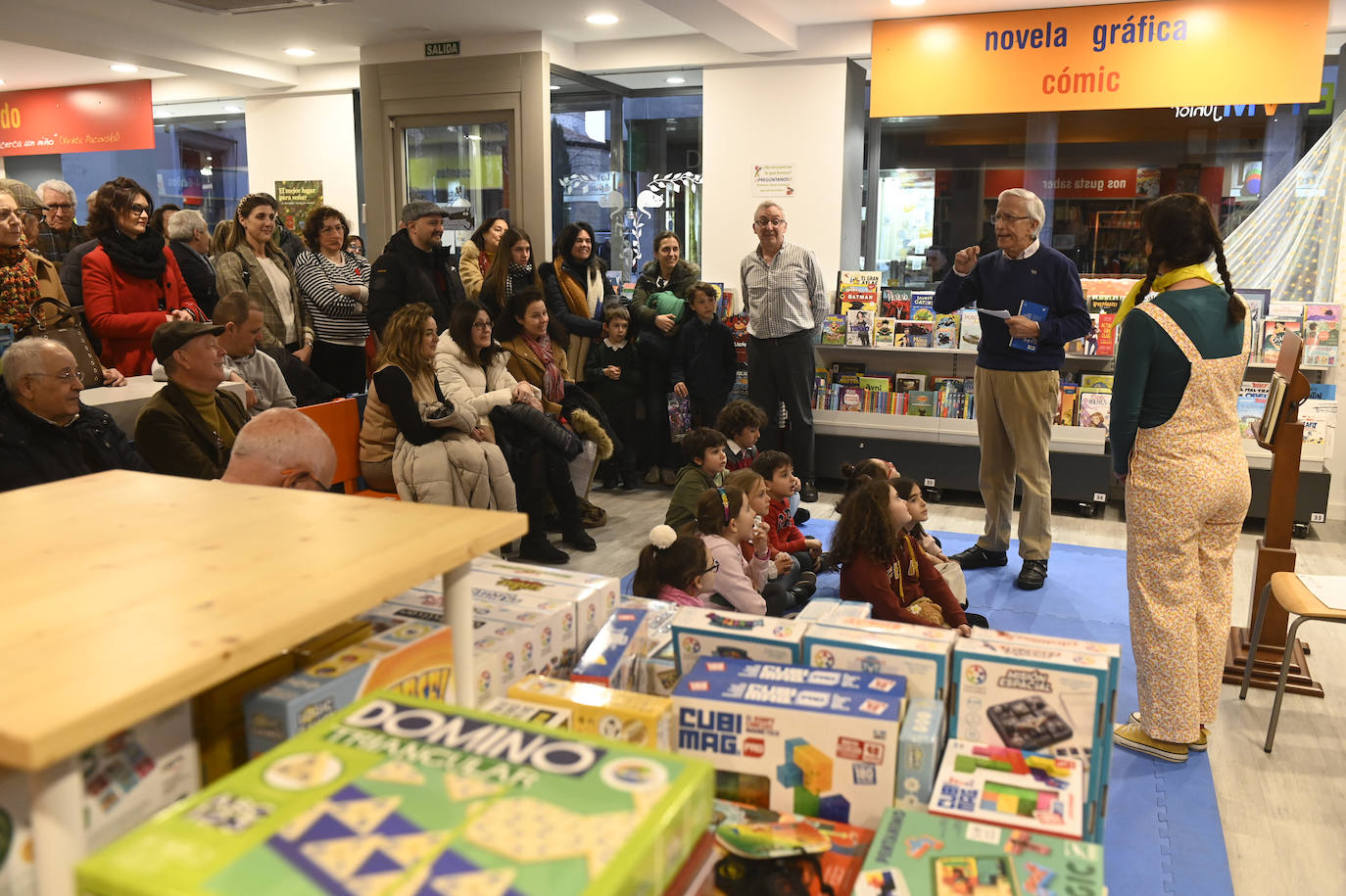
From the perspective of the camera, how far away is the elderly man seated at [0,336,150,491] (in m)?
3.21

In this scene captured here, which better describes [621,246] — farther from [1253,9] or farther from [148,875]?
[148,875]

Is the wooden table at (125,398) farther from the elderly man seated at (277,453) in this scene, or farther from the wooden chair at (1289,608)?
the wooden chair at (1289,608)

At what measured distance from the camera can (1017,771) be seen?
1.57m

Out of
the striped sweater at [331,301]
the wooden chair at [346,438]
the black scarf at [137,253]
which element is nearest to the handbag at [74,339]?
the black scarf at [137,253]

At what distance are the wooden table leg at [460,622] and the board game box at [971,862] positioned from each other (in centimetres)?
62

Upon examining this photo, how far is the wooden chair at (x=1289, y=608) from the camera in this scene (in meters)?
3.13

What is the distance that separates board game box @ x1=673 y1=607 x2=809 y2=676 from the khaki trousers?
3286 mm

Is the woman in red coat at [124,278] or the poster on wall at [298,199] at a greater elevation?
the poster on wall at [298,199]

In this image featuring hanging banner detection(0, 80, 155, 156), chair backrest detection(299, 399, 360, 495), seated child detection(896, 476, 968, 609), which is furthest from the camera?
hanging banner detection(0, 80, 155, 156)

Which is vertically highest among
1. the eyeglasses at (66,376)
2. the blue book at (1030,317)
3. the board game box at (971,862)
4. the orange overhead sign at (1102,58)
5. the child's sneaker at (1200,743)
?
the orange overhead sign at (1102,58)

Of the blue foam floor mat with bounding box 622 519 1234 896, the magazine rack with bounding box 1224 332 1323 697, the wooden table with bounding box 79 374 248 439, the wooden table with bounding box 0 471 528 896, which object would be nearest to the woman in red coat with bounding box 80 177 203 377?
Answer: the wooden table with bounding box 79 374 248 439

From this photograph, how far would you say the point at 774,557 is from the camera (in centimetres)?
459

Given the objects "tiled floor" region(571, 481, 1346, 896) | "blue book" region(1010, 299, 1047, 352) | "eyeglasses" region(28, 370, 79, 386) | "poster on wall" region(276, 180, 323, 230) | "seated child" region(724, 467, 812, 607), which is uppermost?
"poster on wall" region(276, 180, 323, 230)

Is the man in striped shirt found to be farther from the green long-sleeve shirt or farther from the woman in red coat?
the green long-sleeve shirt
